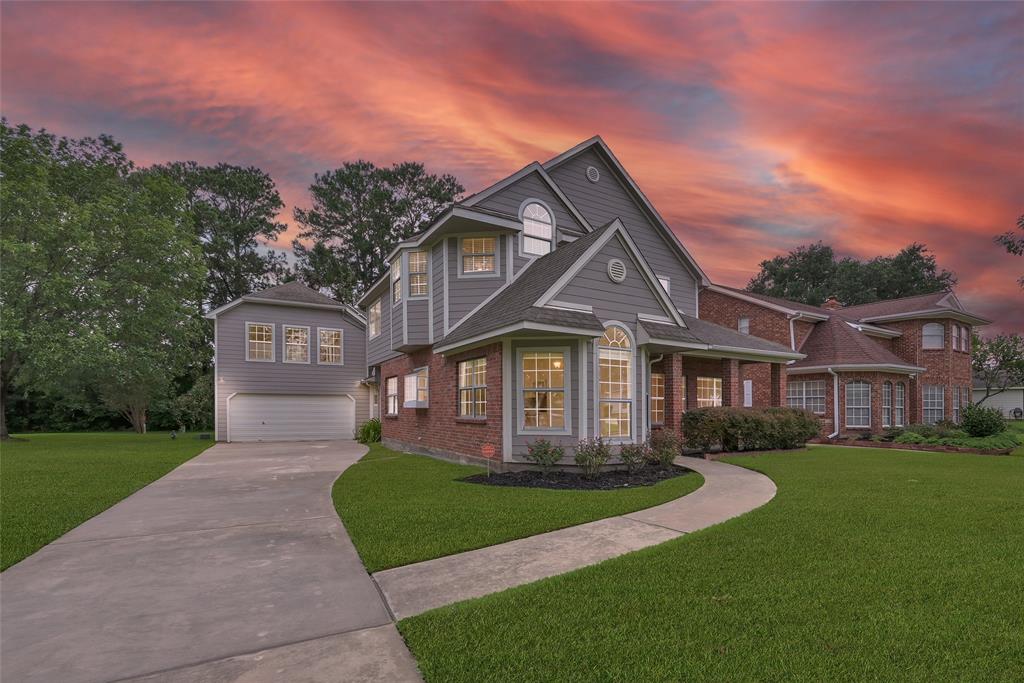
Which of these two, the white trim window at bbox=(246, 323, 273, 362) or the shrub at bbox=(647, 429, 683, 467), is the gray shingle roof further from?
the white trim window at bbox=(246, 323, 273, 362)

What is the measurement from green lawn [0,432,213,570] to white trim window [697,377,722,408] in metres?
14.8

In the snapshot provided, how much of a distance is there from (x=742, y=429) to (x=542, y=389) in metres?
7.18

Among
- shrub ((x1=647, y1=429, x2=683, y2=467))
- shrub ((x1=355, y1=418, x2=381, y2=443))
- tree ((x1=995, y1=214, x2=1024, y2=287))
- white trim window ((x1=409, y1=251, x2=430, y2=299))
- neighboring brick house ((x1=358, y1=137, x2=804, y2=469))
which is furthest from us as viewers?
shrub ((x1=355, y1=418, x2=381, y2=443))

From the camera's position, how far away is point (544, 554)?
17.1 feet

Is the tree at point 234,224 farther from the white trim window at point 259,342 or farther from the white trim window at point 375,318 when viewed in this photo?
the white trim window at point 375,318

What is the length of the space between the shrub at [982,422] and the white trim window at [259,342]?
27663mm

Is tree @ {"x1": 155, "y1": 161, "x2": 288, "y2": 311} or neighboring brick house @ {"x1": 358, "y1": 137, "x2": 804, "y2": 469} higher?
tree @ {"x1": 155, "y1": 161, "x2": 288, "y2": 311}

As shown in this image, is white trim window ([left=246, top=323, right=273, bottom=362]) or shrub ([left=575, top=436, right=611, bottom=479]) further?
white trim window ([left=246, top=323, right=273, bottom=362])

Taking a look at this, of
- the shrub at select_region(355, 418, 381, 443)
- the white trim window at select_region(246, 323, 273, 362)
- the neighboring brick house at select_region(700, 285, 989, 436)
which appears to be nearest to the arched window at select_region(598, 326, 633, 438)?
the neighboring brick house at select_region(700, 285, 989, 436)

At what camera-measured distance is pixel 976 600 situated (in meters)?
3.89

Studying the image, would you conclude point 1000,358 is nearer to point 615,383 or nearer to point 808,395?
point 808,395

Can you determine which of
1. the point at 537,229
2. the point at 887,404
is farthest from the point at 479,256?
the point at 887,404

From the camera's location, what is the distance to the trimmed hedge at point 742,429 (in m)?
14.4

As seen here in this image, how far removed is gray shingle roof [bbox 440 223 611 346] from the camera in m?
10.1
